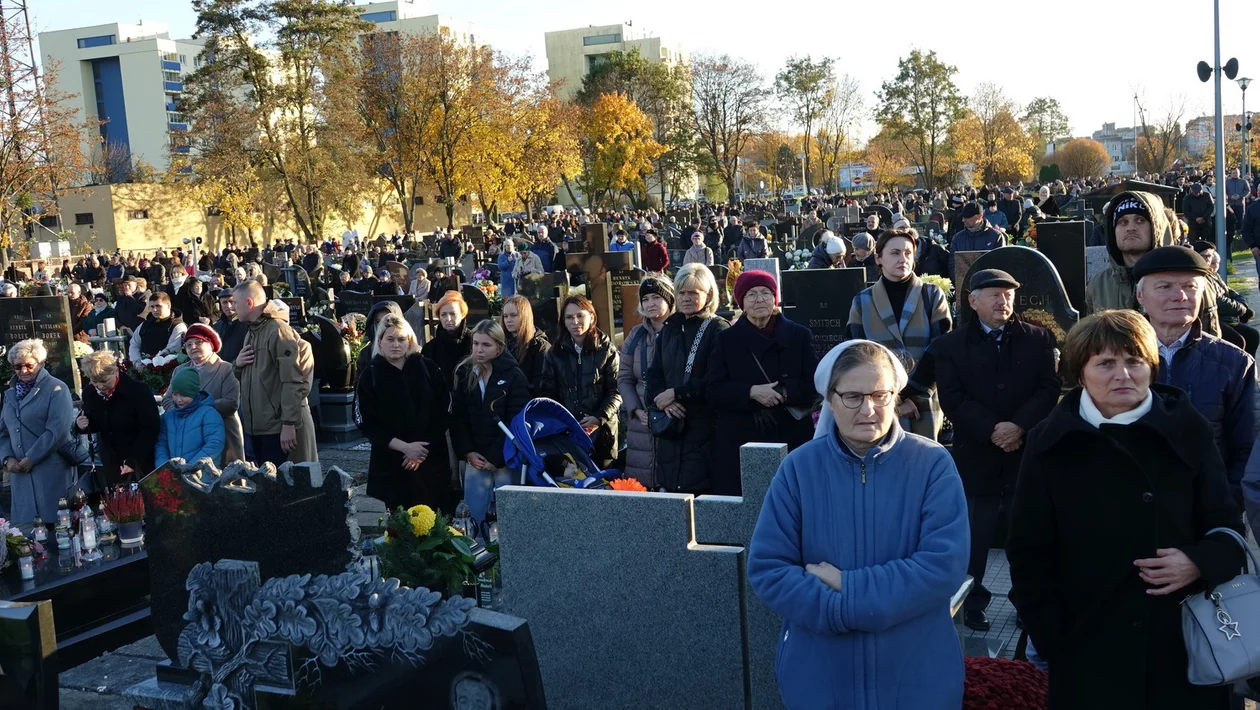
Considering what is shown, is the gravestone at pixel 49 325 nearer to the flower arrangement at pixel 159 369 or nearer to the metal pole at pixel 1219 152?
the flower arrangement at pixel 159 369

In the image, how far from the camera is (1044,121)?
103875 mm

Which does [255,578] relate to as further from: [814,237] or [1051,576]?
[814,237]

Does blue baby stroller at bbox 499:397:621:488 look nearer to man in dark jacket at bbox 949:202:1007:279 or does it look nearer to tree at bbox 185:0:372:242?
man in dark jacket at bbox 949:202:1007:279

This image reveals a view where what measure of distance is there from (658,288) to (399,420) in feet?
5.90

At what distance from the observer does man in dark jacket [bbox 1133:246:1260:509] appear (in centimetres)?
410

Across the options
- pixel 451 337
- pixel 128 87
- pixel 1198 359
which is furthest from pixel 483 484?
pixel 128 87

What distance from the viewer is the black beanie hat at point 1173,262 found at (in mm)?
4164

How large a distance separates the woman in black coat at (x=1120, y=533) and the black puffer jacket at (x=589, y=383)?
4013 millimetres

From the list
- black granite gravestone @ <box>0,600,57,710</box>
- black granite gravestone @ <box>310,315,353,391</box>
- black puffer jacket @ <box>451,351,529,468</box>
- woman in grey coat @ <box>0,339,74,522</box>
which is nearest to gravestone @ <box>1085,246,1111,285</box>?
black puffer jacket @ <box>451,351,529,468</box>

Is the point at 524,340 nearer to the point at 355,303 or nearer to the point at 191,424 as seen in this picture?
the point at 191,424

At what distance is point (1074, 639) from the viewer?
3338 millimetres

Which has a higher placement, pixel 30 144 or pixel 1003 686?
pixel 30 144

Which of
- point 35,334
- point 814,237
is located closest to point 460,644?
point 35,334

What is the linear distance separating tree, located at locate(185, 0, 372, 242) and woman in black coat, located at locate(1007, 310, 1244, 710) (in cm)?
4901
